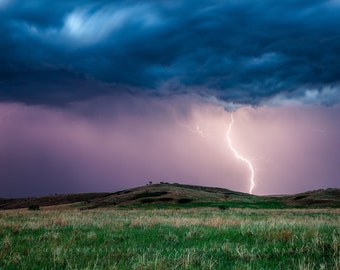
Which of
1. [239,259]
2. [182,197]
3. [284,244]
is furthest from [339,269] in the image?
[182,197]

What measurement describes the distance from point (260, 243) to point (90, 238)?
553cm

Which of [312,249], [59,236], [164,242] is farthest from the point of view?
[59,236]

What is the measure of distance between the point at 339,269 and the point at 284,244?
11.7 feet

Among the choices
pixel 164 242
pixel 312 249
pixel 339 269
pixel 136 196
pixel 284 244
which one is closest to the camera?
pixel 339 269

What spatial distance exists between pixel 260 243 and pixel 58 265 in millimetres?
6345

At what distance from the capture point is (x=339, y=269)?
Result: 717cm

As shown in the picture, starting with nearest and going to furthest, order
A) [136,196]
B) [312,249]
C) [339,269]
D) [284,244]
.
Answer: [339,269] → [312,249] → [284,244] → [136,196]

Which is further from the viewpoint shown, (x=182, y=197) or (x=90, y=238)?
(x=182, y=197)

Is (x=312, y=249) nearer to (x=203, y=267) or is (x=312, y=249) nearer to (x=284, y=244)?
(x=284, y=244)

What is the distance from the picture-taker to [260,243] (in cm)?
1112

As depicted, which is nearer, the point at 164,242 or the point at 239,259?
the point at 239,259

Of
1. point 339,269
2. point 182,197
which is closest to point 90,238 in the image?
point 339,269

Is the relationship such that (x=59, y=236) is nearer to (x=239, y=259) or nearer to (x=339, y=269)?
(x=239, y=259)

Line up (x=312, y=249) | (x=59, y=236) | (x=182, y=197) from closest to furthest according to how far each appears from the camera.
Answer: (x=312, y=249)
(x=59, y=236)
(x=182, y=197)
